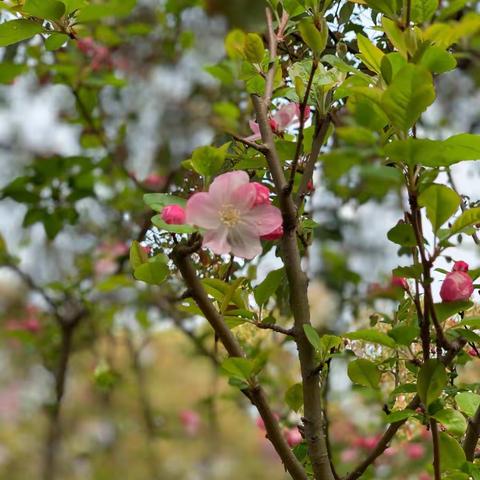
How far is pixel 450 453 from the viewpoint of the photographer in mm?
494

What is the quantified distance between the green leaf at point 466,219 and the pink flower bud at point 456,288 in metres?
0.04

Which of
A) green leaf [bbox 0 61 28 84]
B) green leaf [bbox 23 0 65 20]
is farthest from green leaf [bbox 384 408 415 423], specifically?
green leaf [bbox 0 61 28 84]

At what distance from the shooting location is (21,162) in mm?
1558

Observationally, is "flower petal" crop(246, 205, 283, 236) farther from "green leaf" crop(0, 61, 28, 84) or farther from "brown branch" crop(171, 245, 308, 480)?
"green leaf" crop(0, 61, 28, 84)

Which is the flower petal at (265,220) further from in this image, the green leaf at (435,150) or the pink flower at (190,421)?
the pink flower at (190,421)

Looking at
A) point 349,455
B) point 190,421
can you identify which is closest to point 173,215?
point 349,455

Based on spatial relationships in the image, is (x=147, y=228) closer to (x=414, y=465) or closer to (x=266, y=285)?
(x=266, y=285)

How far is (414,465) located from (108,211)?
0.71 meters

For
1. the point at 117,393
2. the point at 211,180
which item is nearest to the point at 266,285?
the point at 211,180

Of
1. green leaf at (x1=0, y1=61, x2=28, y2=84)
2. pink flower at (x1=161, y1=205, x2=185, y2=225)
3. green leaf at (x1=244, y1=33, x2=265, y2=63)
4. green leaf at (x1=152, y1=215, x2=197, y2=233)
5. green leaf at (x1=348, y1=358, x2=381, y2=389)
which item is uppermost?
green leaf at (x1=0, y1=61, x2=28, y2=84)

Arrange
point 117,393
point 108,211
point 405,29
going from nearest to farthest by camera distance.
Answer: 1. point 405,29
2. point 108,211
3. point 117,393

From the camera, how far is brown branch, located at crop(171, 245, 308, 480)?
438 millimetres

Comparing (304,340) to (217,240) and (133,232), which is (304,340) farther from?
(133,232)

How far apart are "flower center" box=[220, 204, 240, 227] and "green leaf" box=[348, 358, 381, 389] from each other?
0.12 metres
